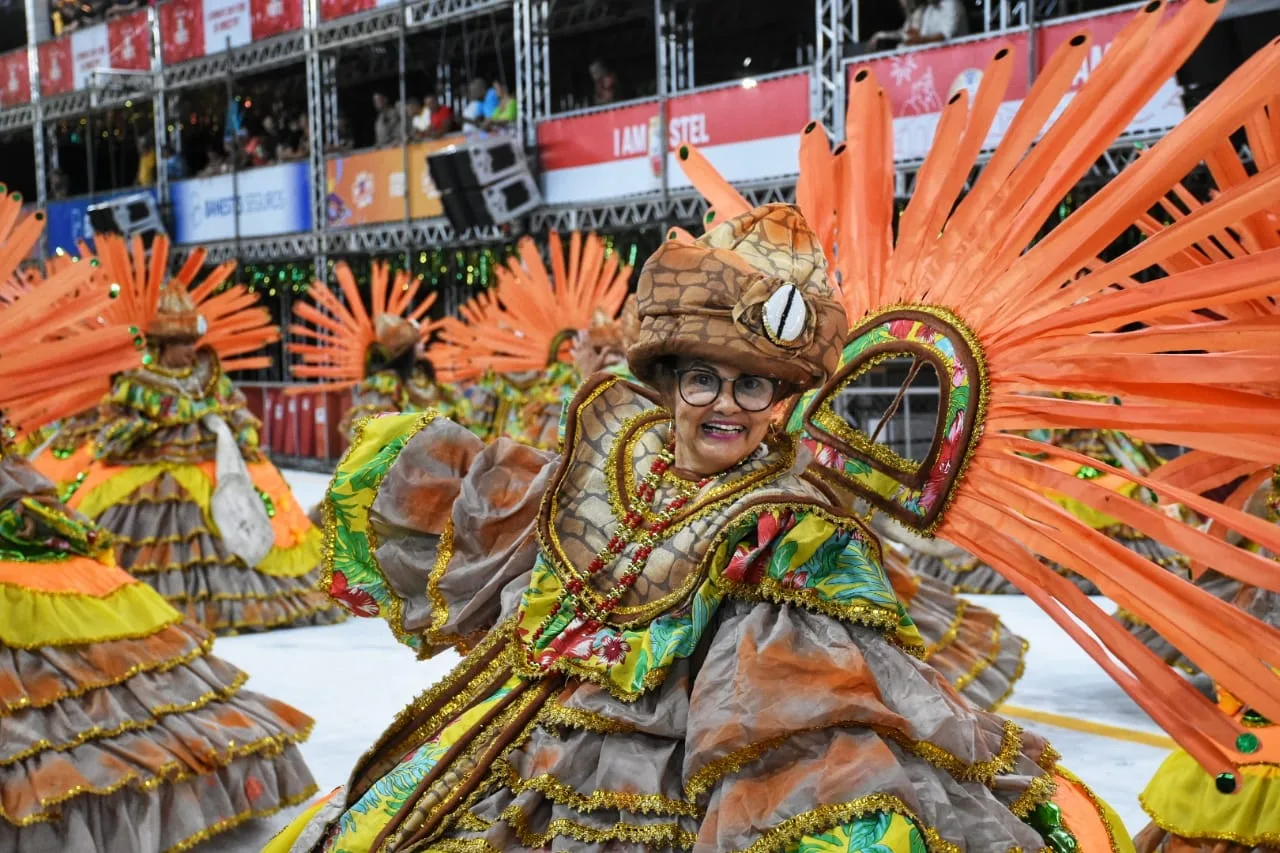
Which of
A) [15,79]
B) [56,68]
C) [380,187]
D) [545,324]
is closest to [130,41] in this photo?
[56,68]

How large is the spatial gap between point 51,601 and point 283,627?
3515mm

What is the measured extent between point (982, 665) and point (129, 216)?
44.0 feet

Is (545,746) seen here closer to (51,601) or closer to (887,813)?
(887,813)

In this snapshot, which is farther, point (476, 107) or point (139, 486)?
point (476, 107)

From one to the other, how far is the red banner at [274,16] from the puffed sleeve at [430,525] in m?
13.0

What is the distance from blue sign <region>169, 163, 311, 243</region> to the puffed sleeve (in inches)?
490

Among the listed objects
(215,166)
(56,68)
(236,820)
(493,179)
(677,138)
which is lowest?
(236,820)

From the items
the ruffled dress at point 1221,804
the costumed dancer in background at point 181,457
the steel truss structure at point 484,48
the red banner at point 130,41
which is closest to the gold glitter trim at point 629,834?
the ruffled dress at point 1221,804

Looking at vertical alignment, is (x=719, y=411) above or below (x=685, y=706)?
above

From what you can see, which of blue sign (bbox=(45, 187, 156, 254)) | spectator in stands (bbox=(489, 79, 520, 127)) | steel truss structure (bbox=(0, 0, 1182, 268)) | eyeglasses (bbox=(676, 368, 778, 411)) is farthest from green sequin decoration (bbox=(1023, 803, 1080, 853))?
blue sign (bbox=(45, 187, 156, 254))

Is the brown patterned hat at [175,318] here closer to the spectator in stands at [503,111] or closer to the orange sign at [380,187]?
the spectator in stands at [503,111]

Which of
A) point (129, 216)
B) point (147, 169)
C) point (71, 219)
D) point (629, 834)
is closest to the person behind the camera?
point (629, 834)

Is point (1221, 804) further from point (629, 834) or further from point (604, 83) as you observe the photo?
point (604, 83)

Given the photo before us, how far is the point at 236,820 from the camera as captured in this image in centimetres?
370
